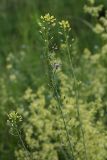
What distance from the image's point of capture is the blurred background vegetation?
4855mm

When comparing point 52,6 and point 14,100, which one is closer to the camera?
point 14,100

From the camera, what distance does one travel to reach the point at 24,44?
234 inches

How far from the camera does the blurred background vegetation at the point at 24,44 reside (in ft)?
15.9

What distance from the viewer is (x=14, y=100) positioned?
4820 millimetres

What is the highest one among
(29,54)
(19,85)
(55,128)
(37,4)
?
(37,4)

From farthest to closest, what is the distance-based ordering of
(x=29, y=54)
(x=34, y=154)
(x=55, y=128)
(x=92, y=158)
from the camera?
(x=29, y=54) → (x=55, y=128) → (x=34, y=154) → (x=92, y=158)

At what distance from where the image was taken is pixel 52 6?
6.69 meters

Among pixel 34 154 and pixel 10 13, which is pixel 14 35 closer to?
pixel 10 13

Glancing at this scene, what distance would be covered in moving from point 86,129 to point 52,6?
3.12 meters

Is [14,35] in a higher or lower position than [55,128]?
higher

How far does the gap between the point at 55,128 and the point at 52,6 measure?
2731 millimetres

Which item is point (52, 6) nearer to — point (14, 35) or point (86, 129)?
point (14, 35)

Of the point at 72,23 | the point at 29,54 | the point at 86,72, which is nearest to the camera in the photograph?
the point at 86,72

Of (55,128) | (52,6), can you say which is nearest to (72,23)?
(52,6)
